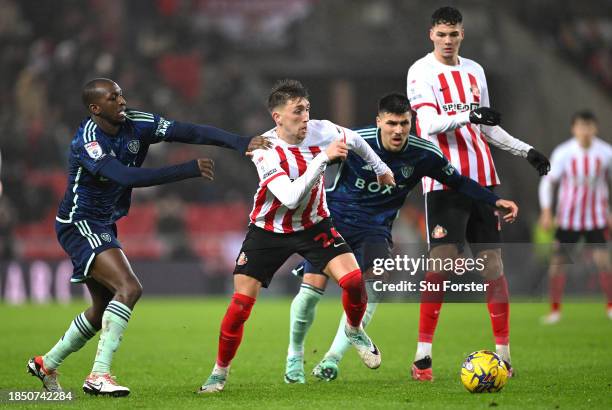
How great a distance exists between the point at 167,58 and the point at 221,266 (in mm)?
6096

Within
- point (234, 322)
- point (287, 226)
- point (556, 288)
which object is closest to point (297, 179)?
point (287, 226)

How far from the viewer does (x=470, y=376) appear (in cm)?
591

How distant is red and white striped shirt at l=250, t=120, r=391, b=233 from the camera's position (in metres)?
6.11

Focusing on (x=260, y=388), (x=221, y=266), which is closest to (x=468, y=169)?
(x=260, y=388)

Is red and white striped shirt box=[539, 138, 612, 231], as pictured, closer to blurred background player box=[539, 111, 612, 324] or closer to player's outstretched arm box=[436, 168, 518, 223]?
blurred background player box=[539, 111, 612, 324]

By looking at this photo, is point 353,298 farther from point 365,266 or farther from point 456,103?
point 456,103

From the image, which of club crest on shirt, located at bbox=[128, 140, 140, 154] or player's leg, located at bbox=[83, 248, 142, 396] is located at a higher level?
club crest on shirt, located at bbox=[128, 140, 140, 154]


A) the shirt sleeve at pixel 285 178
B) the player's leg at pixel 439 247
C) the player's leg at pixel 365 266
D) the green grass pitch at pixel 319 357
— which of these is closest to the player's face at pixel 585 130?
the green grass pitch at pixel 319 357

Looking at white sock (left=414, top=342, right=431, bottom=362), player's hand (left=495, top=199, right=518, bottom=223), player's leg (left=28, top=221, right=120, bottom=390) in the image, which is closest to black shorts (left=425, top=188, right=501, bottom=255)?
player's hand (left=495, top=199, right=518, bottom=223)

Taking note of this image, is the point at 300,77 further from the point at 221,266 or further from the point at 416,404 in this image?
the point at 416,404

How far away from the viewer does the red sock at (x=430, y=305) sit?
269 inches

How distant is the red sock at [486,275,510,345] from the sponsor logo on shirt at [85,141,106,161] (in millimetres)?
2721

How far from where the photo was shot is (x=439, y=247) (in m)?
6.89

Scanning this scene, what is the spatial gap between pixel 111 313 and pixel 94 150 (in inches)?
37.1
